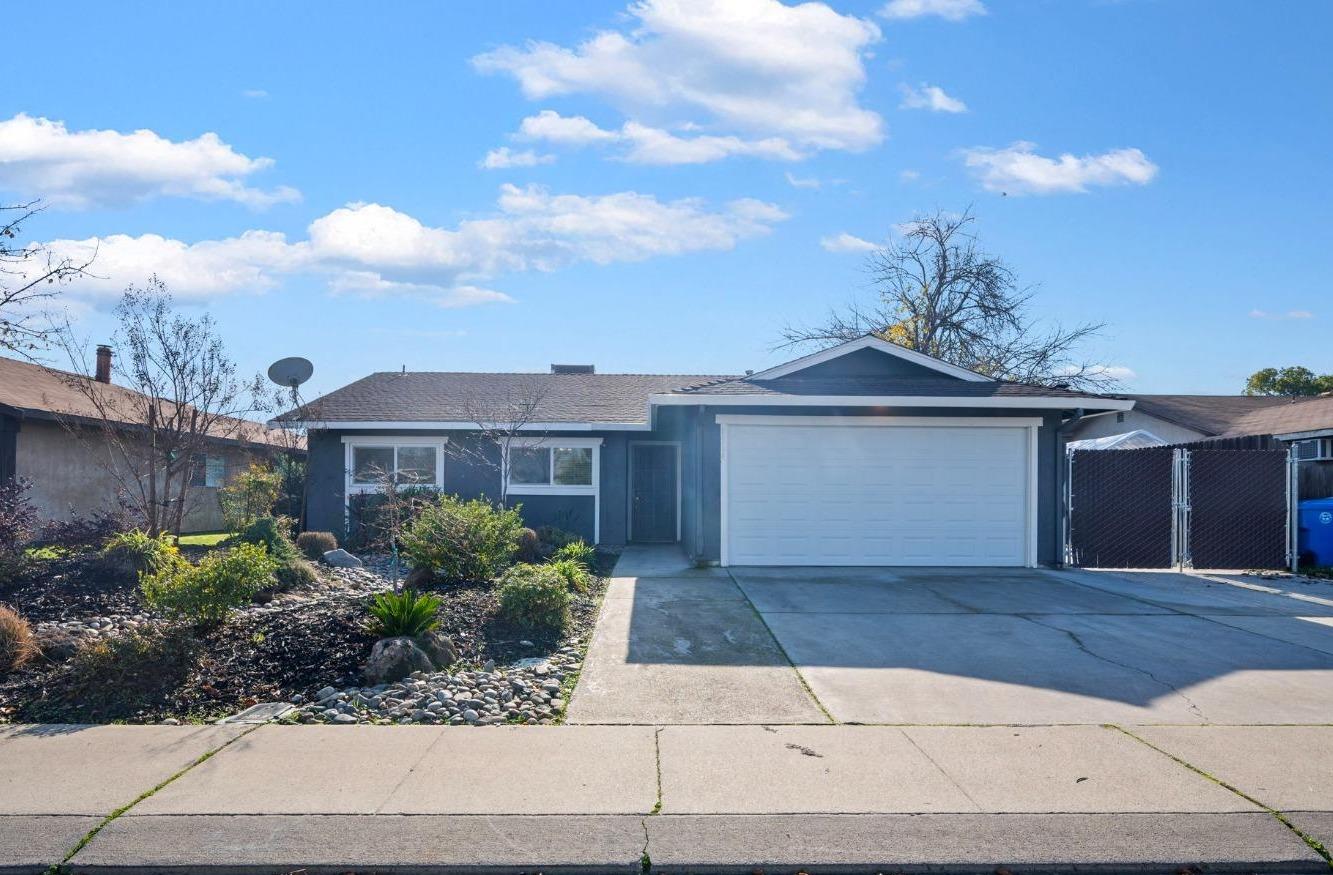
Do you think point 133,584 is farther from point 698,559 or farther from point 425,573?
point 698,559

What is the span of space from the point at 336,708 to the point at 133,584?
5.88 m

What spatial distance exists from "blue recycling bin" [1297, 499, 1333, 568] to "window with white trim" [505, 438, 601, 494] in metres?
12.4

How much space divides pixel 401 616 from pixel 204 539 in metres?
14.4

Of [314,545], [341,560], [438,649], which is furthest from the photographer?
[314,545]

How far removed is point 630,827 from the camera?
4562mm

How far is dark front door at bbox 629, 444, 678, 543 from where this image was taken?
1934cm

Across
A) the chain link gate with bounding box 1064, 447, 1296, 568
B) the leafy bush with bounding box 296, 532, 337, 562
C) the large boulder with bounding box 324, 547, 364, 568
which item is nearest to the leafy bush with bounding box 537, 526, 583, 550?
the large boulder with bounding box 324, 547, 364, 568

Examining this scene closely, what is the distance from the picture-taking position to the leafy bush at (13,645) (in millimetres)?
7262

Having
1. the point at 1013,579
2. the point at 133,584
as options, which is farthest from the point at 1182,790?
the point at 133,584

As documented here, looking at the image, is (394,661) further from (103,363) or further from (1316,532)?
(103,363)

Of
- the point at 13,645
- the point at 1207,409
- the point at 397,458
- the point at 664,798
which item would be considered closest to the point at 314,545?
the point at 397,458

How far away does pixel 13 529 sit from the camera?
1206 centimetres

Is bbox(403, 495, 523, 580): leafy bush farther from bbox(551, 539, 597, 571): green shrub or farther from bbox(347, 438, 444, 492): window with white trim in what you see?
bbox(347, 438, 444, 492): window with white trim

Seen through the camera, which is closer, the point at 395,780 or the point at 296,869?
the point at 296,869
